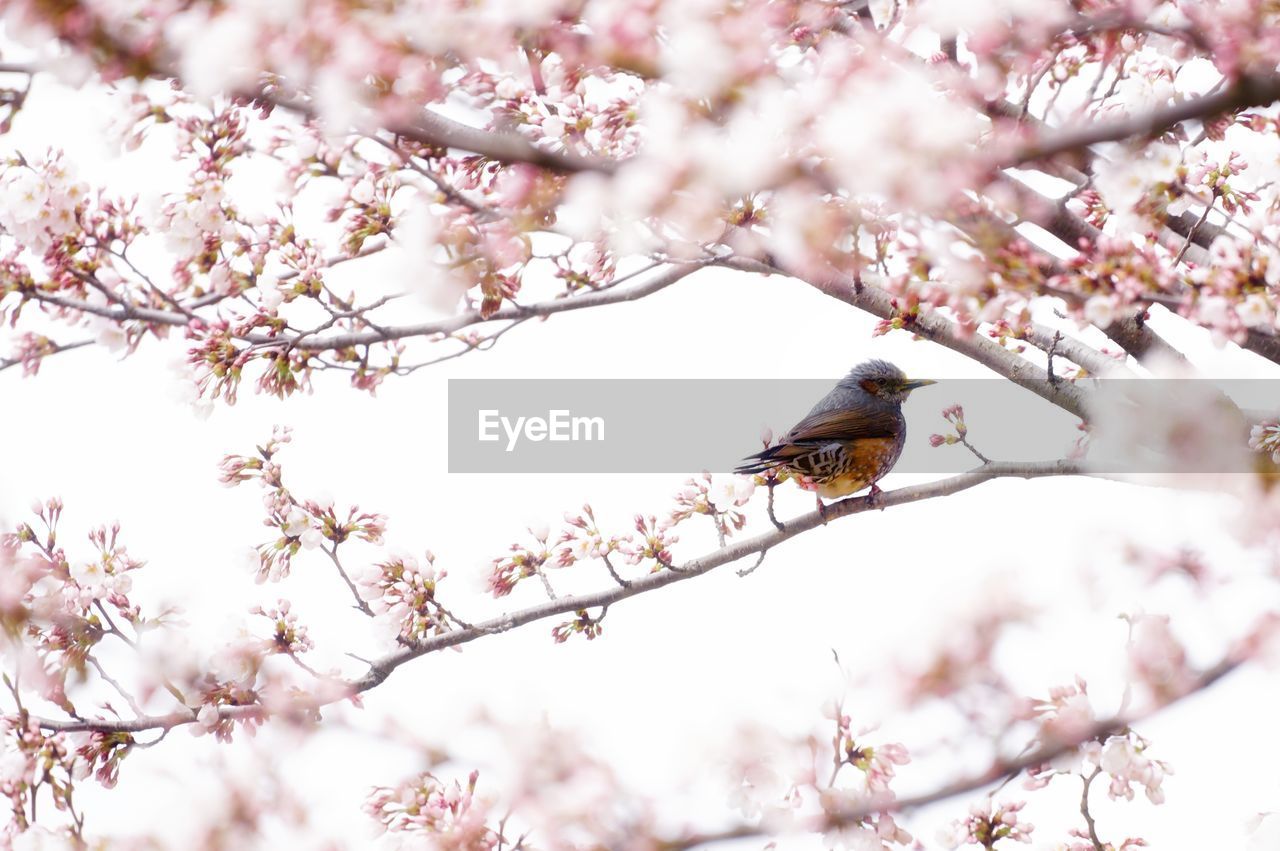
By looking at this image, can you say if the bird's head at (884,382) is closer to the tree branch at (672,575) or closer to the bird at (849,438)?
the bird at (849,438)

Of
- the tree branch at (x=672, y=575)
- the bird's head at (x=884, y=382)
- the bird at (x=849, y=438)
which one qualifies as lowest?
the tree branch at (x=672, y=575)

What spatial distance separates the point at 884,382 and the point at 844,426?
0.87 metres

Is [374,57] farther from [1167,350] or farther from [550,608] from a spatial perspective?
[1167,350]

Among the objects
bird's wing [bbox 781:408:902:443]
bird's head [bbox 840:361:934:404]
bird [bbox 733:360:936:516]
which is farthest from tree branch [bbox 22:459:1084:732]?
bird's head [bbox 840:361:934:404]

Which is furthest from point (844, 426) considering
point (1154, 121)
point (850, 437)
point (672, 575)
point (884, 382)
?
point (1154, 121)

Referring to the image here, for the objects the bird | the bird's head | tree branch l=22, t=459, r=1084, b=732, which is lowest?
tree branch l=22, t=459, r=1084, b=732

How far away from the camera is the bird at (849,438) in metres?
5.39

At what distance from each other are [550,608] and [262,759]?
1.86 meters

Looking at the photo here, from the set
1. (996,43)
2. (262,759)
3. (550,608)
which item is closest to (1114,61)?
(996,43)

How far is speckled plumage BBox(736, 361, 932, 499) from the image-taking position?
5461 millimetres

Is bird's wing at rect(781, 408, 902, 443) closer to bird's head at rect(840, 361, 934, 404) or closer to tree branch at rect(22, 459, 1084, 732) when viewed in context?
bird's head at rect(840, 361, 934, 404)

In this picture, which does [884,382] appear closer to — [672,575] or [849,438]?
[849,438]

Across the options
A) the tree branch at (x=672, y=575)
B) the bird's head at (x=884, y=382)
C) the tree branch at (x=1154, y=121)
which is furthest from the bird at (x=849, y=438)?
the tree branch at (x=1154, y=121)

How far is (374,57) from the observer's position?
2.04 meters
